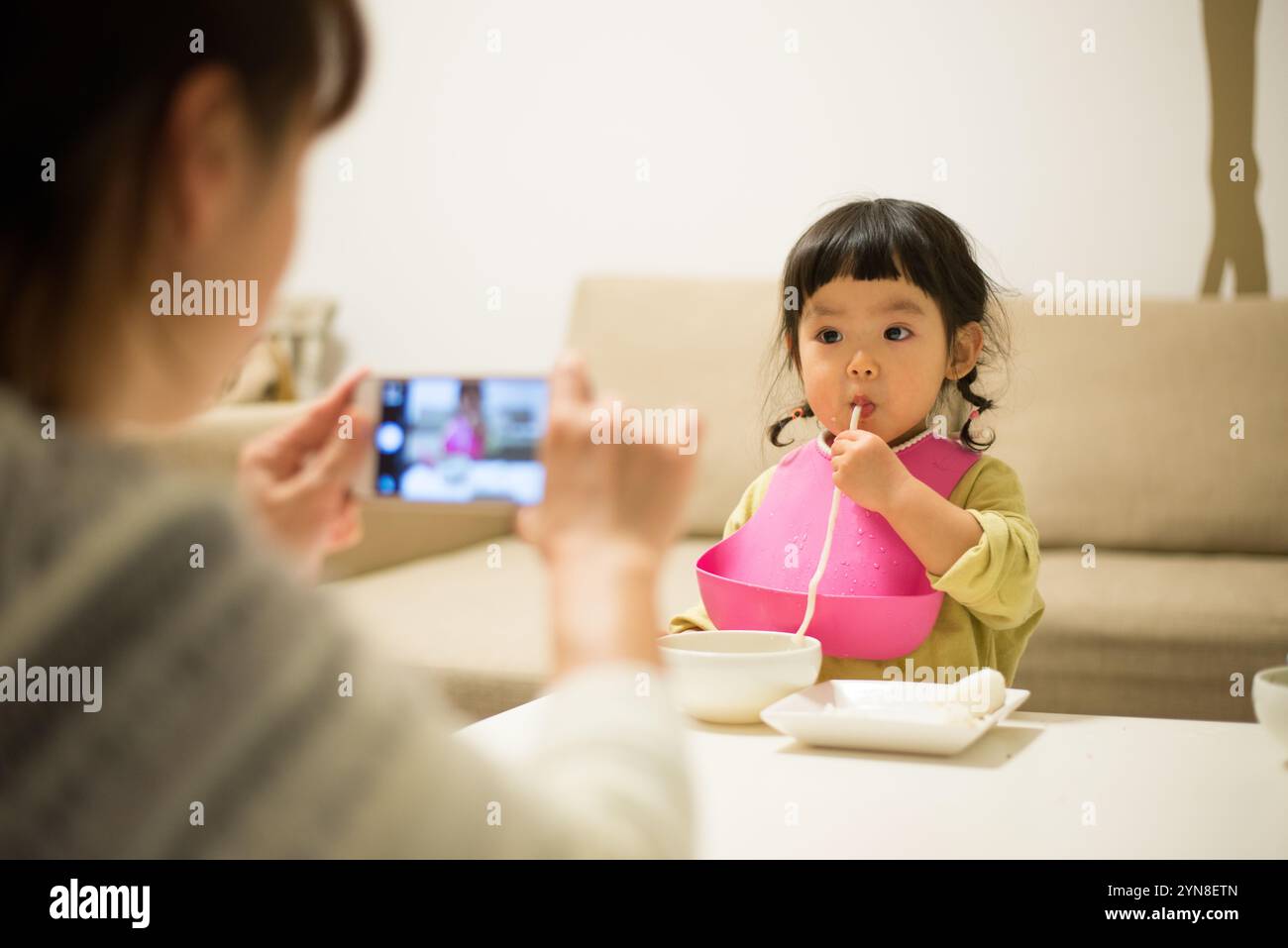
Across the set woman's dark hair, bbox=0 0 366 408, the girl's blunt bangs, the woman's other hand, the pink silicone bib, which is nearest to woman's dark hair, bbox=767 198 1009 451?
the girl's blunt bangs

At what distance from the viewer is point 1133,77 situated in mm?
2451

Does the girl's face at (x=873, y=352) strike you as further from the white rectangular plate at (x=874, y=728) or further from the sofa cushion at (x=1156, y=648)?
the sofa cushion at (x=1156, y=648)

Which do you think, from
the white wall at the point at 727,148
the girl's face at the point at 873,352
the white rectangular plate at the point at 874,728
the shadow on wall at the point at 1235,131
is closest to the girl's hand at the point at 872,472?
the girl's face at the point at 873,352

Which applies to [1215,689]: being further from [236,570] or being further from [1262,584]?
[236,570]

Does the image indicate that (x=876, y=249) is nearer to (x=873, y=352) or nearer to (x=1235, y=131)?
(x=873, y=352)

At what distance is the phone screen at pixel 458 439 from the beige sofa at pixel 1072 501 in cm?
51

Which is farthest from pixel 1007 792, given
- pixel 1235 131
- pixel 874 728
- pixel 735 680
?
pixel 1235 131

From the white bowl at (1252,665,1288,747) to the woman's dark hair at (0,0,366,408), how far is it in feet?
2.51

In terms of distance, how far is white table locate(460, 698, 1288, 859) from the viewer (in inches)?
27.3

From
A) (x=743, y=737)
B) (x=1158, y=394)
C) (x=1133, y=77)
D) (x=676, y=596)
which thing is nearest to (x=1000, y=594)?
(x=743, y=737)

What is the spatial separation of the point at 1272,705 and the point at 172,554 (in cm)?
76

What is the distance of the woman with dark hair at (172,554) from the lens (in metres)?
0.32

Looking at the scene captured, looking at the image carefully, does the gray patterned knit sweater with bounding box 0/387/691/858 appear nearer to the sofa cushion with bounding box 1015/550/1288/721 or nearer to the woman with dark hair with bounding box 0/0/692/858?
the woman with dark hair with bounding box 0/0/692/858

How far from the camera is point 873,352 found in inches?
47.9
